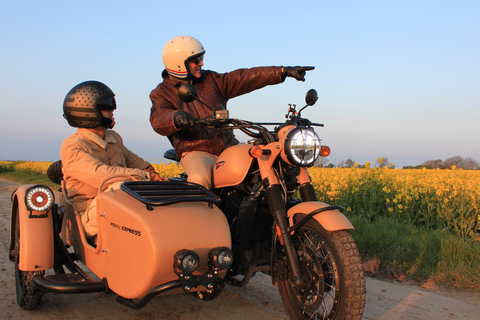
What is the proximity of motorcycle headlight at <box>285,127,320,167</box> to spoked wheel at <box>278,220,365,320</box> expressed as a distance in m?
0.43

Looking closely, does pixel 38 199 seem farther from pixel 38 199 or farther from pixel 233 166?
pixel 233 166

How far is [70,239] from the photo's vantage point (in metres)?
4.16

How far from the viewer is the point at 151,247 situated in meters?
2.66

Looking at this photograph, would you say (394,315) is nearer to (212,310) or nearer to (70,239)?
(212,310)

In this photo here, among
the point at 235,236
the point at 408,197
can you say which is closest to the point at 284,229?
the point at 235,236

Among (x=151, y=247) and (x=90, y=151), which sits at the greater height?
(x=90, y=151)

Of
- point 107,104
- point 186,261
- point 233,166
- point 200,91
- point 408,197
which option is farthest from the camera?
point 408,197

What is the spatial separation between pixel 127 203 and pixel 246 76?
2.09 meters

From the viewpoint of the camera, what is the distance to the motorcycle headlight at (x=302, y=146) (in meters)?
2.88

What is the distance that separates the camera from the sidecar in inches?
106

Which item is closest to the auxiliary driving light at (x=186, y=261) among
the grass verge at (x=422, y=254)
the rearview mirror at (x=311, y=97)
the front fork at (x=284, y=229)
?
the front fork at (x=284, y=229)

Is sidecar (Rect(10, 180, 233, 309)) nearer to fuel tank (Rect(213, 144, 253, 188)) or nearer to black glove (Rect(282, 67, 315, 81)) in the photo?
fuel tank (Rect(213, 144, 253, 188))

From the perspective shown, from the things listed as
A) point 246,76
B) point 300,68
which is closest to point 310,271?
point 300,68

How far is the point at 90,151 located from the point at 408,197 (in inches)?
217
